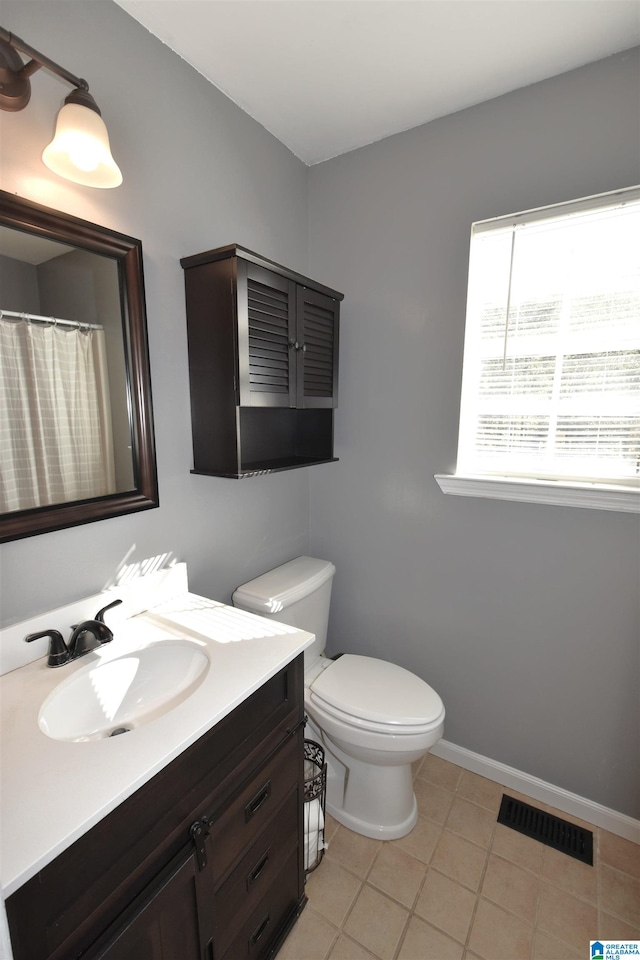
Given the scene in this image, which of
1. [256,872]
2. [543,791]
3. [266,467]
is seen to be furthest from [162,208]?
[543,791]

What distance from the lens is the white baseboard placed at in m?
1.47

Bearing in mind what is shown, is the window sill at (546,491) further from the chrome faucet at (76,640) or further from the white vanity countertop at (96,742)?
the chrome faucet at (76,640)

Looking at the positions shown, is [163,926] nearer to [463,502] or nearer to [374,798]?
[374,798]

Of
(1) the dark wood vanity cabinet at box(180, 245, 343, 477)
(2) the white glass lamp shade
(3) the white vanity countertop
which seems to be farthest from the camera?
(1) the dark wood vanity cabinet at box(180, 245, 343, 477)

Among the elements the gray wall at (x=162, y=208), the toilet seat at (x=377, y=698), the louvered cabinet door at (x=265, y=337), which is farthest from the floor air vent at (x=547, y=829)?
the louvered cabinet door at (x=265, y=337)

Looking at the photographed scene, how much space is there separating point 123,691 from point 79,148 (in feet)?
4.00

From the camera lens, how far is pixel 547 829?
1.50m

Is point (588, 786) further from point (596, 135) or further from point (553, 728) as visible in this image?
point (596, 135)

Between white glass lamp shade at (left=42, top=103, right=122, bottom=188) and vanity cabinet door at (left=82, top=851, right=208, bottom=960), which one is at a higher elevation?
white glass lamp shade at (left=42, top=103, right=122, bottom=188)

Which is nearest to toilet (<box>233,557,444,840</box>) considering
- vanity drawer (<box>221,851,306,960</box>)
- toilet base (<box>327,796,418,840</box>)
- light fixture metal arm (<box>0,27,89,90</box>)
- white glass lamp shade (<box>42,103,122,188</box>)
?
toilet base (<box>327,796,418,840</box>)

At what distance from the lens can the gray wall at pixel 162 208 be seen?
96 centimetres

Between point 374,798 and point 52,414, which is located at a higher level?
point 52,414

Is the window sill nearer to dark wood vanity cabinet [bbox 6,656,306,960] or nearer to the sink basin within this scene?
dark wood vanity cabinet [bbox 6,656,306,960]

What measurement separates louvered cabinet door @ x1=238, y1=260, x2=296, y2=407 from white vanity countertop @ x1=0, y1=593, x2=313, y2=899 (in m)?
0.68
